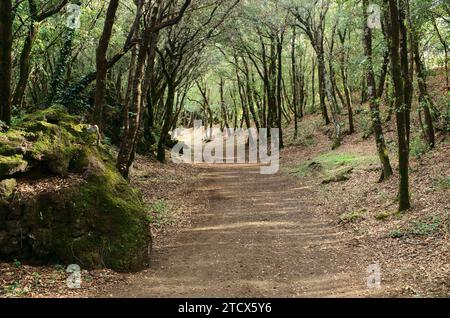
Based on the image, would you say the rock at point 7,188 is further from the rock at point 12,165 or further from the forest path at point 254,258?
the forest path at point 254,258

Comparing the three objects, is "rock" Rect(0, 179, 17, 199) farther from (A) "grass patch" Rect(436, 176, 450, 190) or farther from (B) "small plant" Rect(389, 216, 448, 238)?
(A) "grass patch" Rect(436, 176, 450, 190)

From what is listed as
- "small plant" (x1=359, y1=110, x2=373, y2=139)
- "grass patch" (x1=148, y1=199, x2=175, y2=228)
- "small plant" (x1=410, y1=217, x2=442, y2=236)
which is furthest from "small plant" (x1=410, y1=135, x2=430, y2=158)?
"grass patch" (x1=148, y1=199, x2=175, y2=228)

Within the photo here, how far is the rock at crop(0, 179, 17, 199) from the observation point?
750 centimetres

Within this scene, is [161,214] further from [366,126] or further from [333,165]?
[366,126]

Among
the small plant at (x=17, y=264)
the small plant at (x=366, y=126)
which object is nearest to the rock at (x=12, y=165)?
the small plant at (x=17, y=264)

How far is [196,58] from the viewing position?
31.4m

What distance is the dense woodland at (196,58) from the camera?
1188 cm

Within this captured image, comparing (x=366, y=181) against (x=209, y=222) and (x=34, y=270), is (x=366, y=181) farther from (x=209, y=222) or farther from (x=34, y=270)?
(x=34, y=270)

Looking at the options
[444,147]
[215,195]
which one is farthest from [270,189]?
[444,147]

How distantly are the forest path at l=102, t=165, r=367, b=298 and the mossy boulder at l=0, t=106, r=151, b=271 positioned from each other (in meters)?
0.83

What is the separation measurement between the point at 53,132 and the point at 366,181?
1111 cm

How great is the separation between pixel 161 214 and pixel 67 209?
538cm

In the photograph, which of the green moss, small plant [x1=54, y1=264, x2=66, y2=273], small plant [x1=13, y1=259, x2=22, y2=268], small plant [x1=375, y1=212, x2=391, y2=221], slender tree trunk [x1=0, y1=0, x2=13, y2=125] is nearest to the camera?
small plant [x1=13, y1=259, x2=22, y2=268]

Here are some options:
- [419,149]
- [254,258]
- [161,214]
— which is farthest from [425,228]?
[161,214]
